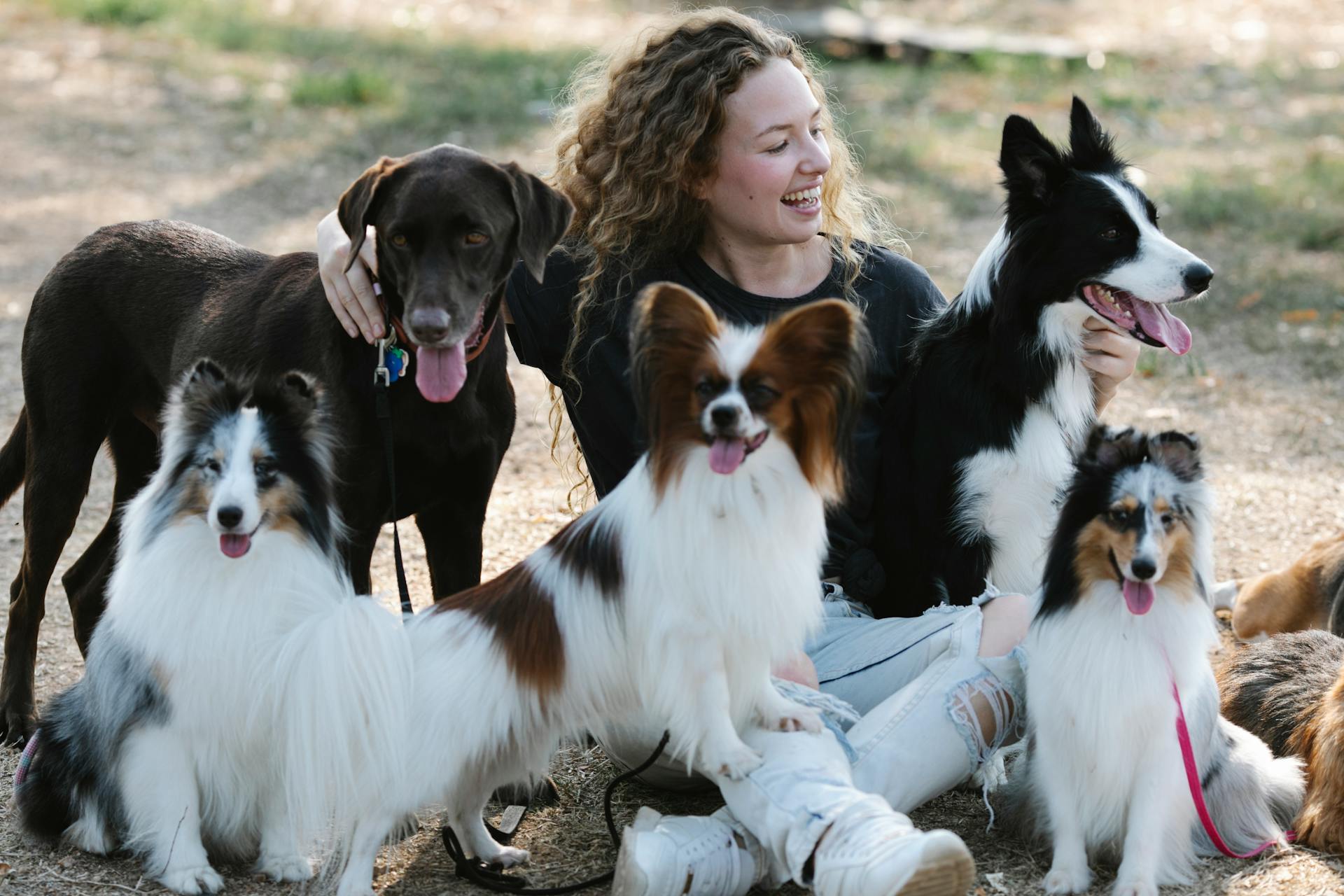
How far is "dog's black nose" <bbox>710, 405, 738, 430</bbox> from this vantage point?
8.71ft

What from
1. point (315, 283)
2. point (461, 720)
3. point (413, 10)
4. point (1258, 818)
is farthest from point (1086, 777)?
point (413, 10)

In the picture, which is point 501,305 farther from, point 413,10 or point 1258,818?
point 413,10

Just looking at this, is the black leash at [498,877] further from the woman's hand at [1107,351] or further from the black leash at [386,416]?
the woman's hand at [1107,351]

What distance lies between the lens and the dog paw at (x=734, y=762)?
2.87 meters

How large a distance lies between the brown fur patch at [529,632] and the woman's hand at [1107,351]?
1646mm

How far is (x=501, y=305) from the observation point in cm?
388

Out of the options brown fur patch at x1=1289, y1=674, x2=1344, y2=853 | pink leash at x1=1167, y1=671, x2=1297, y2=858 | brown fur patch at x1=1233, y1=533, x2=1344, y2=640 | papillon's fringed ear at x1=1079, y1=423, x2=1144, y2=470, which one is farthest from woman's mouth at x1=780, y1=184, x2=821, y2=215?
brown fur patch at x1=1233, y1=533, x2=1344, y2=640

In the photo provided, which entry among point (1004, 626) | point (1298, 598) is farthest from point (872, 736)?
point (1298, 598)

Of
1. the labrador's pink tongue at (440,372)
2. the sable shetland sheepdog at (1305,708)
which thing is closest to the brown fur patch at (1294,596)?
the sable shetland sheepdog at (1305,708)

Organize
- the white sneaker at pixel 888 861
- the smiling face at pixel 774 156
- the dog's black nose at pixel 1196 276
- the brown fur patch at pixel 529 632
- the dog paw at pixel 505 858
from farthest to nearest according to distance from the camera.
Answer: the smiling face at pixel 774 156, the dog's black nose at pixel 1196 276, the dog paw at pixel 505 858, the brown fur patch at pixel 529 632, the white sneaker at pixel 888 861

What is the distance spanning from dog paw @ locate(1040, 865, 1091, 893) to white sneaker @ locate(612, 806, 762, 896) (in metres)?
0.64

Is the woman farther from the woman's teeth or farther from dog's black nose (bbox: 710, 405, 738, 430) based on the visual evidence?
dog's black nose (bbox: 710, 405, 738, 430)

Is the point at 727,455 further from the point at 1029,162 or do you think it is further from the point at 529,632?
the point at 1029,162

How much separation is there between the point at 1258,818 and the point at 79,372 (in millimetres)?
3412
